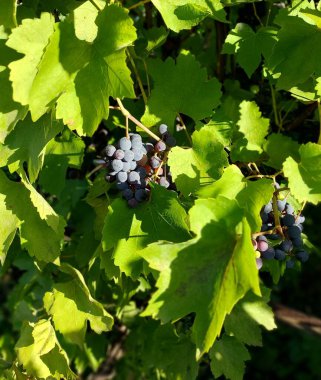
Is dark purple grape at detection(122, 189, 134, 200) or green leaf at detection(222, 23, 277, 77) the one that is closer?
dark purple grape at detection(122, 189, 134, 200)

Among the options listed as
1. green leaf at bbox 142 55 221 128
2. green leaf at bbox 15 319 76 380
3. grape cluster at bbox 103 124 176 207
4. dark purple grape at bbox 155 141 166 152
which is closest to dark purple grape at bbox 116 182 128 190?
grape cluster at bbox 103 124 176 207

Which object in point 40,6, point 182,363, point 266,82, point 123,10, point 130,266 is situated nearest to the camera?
point 123,10

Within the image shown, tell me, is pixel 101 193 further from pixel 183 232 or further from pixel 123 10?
pixel 123 10

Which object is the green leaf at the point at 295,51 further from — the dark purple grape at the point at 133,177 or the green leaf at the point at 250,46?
the dark purple grape at the point at 133,177

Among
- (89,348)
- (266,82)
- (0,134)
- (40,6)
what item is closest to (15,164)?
(0,134)

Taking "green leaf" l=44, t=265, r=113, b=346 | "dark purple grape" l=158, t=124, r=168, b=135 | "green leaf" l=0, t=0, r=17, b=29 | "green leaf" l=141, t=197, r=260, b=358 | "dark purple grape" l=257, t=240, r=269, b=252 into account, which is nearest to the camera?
"green leaf" l=141, t=197, r=260, b=358

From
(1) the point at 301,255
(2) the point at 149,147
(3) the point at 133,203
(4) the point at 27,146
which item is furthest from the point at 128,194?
(1) the point at 301,255

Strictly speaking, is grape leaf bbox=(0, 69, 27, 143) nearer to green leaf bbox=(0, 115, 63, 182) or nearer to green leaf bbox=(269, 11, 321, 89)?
green leaf bbox=(0, 115, 63, 182)
